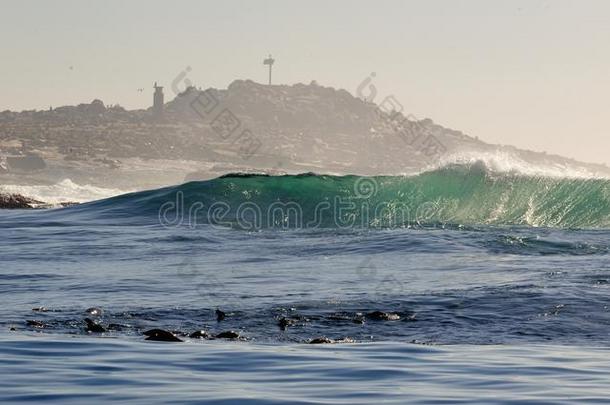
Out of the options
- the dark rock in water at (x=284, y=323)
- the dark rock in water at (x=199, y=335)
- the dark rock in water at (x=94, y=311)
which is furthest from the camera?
the dark rock in water at (x=94, y=311)

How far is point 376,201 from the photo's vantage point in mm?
32500

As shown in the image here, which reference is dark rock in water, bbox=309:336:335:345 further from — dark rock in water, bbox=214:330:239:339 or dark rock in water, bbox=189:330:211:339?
dark rock in water, bbox=189:330:211:339

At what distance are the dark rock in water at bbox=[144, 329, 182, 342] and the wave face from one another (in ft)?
56.7

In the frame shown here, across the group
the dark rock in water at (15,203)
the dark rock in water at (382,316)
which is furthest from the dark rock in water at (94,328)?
the dark rock in water at (15,203)

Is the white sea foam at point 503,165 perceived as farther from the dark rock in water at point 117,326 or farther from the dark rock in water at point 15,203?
the dark rock in water at point 117,326

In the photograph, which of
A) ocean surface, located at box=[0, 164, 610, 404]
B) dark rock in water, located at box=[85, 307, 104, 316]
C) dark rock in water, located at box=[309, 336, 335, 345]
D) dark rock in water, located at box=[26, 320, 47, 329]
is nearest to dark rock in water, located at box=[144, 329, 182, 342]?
ocean surface, located at box=[0, 164, 610, 404]

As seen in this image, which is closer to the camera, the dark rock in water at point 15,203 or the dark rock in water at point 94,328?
the dark rock in water at point 94,328

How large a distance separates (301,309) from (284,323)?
109 centimetres

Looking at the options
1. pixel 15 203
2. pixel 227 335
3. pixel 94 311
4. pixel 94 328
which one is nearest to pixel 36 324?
pixel 94 328

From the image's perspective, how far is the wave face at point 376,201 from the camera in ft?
98.0

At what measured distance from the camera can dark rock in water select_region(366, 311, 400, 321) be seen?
11.7 metres

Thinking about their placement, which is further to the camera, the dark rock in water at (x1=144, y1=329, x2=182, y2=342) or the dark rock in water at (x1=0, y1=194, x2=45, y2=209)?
the dark rock in water at (x1=0, y1=194, x2=45, y2=209)

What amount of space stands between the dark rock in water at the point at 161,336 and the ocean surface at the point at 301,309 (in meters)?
0.13

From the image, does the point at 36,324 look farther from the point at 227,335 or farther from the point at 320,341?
the point at 320,341
